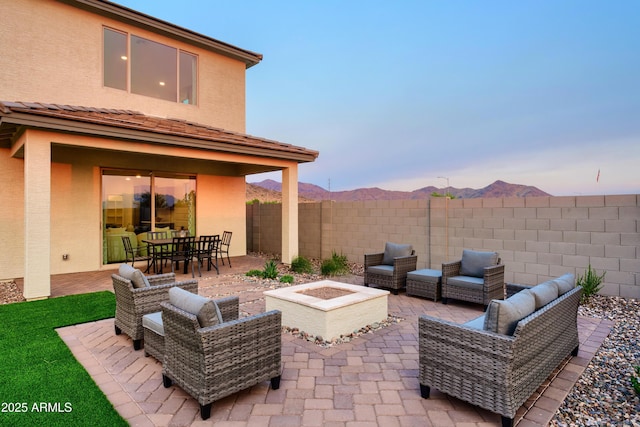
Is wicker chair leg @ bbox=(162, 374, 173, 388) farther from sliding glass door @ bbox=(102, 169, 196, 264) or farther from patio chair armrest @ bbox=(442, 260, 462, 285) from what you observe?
sliding glass door @ bbox=(102, 169, 196, 264)

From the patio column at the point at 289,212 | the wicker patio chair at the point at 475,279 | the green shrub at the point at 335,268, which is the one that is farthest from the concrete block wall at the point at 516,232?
the wicker patio chair at the point at 475,279

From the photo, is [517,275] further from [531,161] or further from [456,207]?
[531,161]

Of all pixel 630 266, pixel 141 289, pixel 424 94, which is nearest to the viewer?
pixel 141 289

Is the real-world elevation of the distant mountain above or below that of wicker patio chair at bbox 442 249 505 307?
above

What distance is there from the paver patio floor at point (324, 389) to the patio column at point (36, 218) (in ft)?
6.48

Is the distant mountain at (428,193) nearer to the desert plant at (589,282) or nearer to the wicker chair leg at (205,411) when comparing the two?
the desert plant at (589,282)

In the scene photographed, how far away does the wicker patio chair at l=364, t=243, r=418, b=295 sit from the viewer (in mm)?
6527

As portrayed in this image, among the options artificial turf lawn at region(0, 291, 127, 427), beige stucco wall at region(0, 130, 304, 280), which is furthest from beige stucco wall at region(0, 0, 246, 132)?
artificial turf lawn at region(0, 291, 127, 427)

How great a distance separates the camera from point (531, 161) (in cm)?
1016

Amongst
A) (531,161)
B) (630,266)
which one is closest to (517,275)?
(630,266)

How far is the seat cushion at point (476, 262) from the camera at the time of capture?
5838 mm

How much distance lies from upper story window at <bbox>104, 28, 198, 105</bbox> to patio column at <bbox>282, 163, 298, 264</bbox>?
391 centimetres

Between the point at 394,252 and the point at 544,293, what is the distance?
402cm

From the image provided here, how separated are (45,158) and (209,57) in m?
6.32
